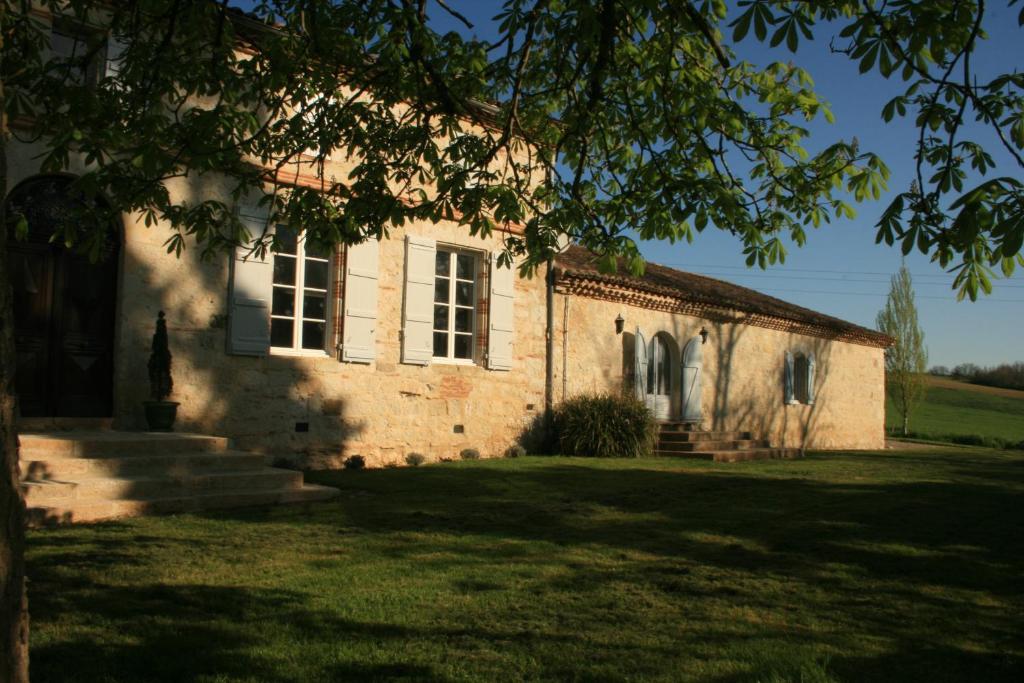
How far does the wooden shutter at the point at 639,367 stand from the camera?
14.0 meters

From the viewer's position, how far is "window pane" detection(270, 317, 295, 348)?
9.71m

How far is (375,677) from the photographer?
3.16 metres

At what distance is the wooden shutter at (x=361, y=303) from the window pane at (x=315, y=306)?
11.7 inches

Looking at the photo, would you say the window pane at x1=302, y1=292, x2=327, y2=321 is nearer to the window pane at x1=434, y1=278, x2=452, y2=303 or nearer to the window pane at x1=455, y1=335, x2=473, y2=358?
the window pane at x1=434, y1=278, x2=452, y2=303

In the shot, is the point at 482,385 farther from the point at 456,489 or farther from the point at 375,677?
the point at 375,677

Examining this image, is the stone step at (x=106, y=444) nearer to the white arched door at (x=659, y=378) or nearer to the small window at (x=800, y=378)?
the white arched door at (x=659, y=378)

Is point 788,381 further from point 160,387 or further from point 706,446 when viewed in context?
point 160,387

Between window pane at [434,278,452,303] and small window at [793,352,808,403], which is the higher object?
window pane at [434,278,452,303]

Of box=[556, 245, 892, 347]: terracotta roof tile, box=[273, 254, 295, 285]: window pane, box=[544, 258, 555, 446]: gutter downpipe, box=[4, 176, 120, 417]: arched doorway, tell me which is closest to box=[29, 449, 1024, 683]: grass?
box=[4, 176, 120, 417]: arched doorway

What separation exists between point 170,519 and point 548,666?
13.4 feet

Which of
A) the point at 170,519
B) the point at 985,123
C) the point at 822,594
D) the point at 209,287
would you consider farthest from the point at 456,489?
the point at 985,123

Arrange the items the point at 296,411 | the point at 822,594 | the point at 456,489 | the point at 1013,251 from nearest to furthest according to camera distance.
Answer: the point at 1013,251
the point at 822,594
the point at 456,489
the point at 296,411

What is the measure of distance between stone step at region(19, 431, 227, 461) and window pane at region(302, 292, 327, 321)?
2.51 meters

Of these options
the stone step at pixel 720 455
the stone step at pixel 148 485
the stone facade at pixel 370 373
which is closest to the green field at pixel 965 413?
the stone step at pixel 720 455
